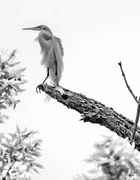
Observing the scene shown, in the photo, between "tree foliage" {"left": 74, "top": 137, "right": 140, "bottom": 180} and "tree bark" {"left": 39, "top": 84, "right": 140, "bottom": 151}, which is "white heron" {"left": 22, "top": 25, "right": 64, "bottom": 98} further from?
"tree foliage" {"left": 74, "top": 137, "right": 140, "bottom": 180}

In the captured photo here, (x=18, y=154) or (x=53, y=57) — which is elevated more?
(x=53, y=57)

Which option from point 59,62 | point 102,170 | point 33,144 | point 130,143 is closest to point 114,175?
point 102,170

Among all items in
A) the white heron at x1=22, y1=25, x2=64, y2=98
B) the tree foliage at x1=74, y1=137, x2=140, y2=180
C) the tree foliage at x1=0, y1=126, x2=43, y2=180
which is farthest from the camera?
the white heron at x1=22, y1=25, x2=64, y2=98

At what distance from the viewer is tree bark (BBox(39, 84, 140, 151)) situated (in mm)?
2736

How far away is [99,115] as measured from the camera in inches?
114

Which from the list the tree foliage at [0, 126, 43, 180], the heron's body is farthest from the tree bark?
the heron's body

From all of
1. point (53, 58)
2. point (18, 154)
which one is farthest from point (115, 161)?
point (53, 58)

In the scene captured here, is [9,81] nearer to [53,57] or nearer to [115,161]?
[115,161]

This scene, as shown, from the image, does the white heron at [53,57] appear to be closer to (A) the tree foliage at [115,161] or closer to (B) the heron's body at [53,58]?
(B) the heron's body at [53,58]

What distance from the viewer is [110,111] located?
2896 millimetres

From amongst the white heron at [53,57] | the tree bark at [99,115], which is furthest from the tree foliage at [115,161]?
the white heron at [53,57]

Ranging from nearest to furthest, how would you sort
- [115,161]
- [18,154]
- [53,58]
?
[115,161], [18,154], [53,58]

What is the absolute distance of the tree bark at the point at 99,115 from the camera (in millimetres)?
2736

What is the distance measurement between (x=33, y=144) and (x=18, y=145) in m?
0.14
